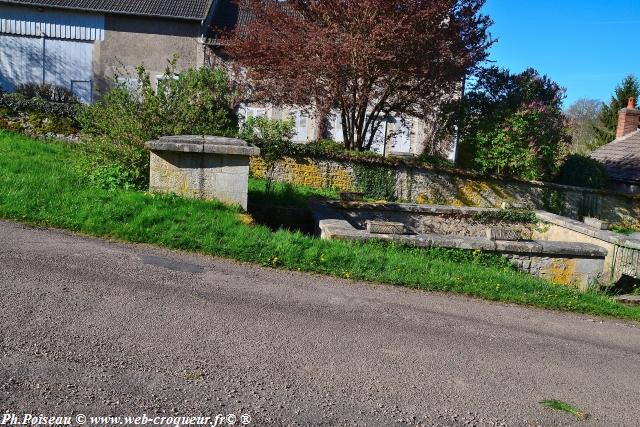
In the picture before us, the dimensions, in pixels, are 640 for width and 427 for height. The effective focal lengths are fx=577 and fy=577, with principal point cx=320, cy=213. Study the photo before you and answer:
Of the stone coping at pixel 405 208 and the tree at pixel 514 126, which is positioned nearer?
the stone coping at pixel 405 208

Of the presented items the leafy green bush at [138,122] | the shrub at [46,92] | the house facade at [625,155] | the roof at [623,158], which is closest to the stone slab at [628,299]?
the leafy green bush at [138,122]

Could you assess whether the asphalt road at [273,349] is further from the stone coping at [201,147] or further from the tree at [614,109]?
the tree at [614,109]

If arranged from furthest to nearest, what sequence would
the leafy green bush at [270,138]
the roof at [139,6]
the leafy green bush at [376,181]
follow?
the roof at [139,6] → the leafy green bush at [376,181] → the leafy green bush at [270,138]

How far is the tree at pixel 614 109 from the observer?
3056 cm

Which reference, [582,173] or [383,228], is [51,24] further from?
[582,173]

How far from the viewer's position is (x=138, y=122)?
1020 centimetres

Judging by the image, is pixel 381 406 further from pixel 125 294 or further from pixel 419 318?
pixel 125 294

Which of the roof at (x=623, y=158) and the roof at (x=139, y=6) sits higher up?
the roof at (x=139, y=6)

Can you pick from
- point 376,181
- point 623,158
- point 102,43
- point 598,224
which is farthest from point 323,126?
point 623,158

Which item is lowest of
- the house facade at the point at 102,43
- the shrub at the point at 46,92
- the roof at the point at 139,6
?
the shrub at the point at 46,92

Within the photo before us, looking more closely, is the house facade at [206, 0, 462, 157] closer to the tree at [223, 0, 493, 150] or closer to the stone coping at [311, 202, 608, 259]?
the tree at [223, 0, 493, 150]

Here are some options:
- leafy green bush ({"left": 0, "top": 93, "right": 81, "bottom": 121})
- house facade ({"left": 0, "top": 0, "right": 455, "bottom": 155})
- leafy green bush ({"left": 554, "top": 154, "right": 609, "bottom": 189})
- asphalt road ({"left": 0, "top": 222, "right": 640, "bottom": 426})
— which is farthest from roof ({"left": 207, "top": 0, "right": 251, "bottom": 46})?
asphalt road ({"left": 0, "top": 222, "right": 640, "bottom": 426})

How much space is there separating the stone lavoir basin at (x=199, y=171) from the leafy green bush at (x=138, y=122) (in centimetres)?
75

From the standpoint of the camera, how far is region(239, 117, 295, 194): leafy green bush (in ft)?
49.9
